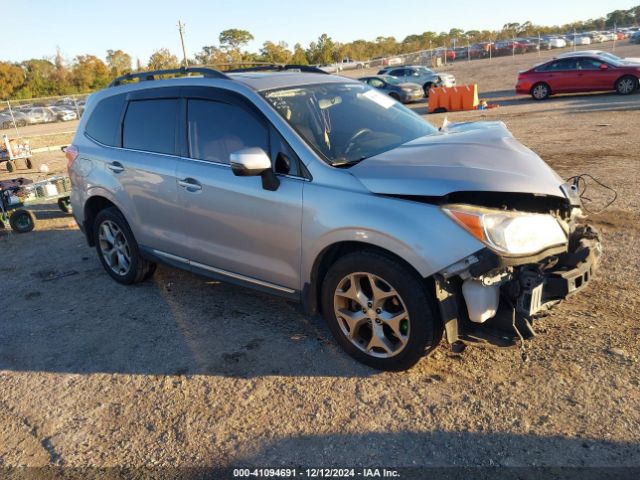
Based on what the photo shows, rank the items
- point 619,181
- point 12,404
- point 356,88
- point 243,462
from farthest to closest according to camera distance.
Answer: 1. point 619,181
2. point 356,88
3. point 12,404
4. point 243,462

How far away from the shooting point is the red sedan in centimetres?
1816

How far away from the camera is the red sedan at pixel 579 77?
715 inches

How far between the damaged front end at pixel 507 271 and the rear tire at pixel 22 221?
7116 mm

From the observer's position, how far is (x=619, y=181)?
296 inches

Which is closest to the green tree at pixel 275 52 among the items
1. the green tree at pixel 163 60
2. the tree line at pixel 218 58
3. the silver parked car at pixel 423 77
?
the tree line at pixel 218 58

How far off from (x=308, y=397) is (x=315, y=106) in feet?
7.07

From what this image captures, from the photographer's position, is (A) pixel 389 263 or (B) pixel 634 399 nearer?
(B) pixel 634 399

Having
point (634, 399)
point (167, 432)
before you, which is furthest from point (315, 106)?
point (634, 399)

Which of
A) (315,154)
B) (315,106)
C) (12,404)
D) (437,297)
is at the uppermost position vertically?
(315,106)

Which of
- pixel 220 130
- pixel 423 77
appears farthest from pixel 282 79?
pixel 423 77

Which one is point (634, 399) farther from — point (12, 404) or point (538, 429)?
point (12, 404)

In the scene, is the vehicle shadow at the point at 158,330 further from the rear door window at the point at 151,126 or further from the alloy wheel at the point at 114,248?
the rear door window at the point at 151,126

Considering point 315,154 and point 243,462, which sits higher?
point 315,154

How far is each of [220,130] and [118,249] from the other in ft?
6.60
